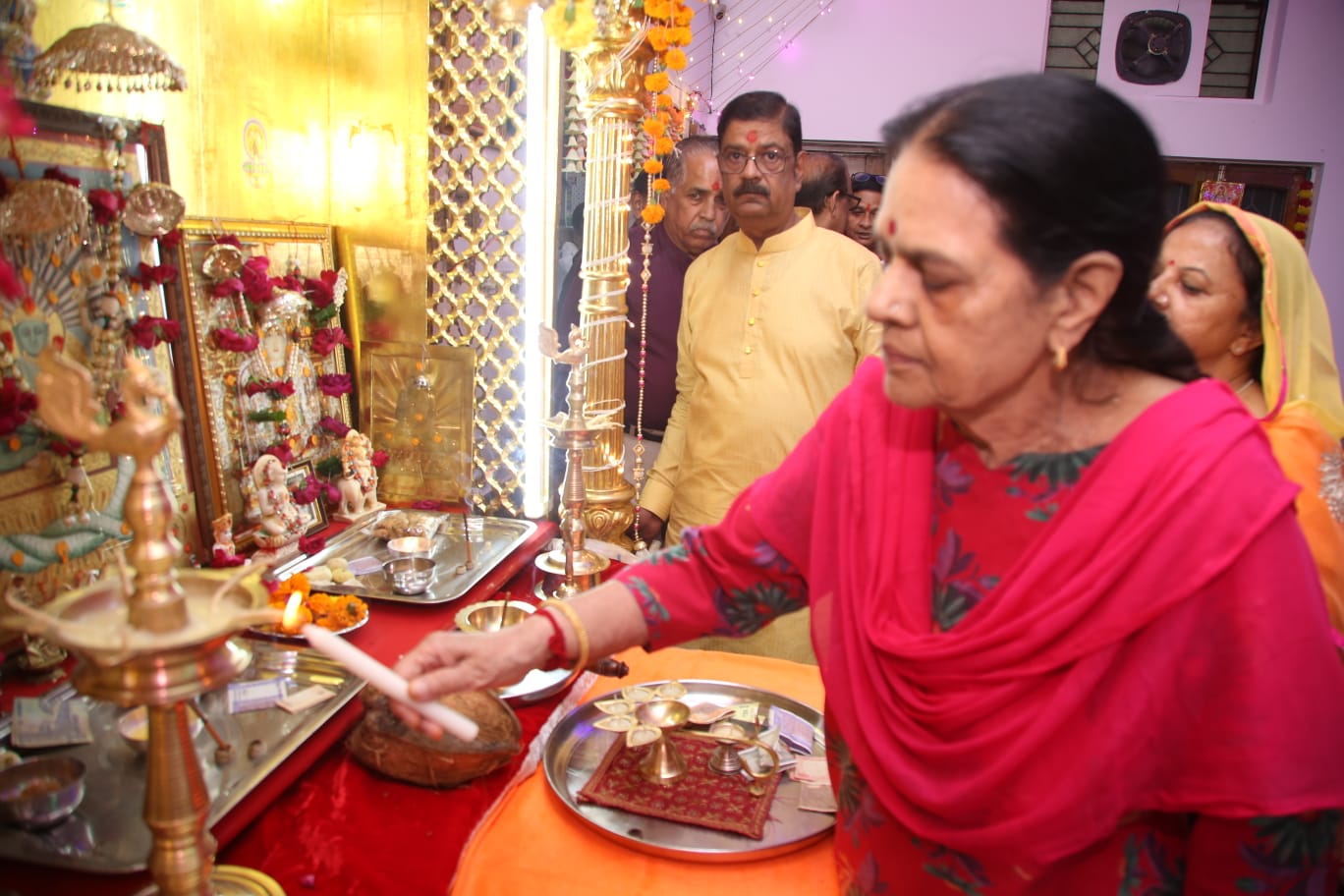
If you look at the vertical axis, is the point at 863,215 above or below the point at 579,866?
above

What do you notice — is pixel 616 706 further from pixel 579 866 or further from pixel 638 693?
pixel 579 866

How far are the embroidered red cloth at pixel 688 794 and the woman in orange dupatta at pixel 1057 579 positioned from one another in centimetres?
23

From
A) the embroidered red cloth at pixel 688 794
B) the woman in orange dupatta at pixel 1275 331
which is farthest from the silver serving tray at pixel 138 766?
the woman in orange dupatta at pixel 1275 331

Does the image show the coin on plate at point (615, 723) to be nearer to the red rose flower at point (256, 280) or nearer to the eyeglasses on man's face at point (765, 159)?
the red rose flower at point (256, 280)

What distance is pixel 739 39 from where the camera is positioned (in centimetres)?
774

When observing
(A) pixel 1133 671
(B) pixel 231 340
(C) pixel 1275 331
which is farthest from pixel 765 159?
(A) pixel 1133 671

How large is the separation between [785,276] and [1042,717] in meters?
1.99

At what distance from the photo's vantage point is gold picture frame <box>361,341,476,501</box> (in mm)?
2871

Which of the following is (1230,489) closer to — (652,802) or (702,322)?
(652,802)

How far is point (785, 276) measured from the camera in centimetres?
276

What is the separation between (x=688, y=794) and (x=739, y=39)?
299 inches

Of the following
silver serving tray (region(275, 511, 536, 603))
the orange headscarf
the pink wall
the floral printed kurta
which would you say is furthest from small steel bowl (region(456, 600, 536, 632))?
the pink wall

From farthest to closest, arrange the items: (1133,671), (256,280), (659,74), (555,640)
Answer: (659,74) → (256,280) → (555,640) → (1133,671)

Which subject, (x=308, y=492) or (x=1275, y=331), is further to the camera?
(x=308, y=492)
